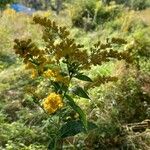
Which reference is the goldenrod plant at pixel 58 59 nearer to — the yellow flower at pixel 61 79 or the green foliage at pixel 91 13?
the yellow flower at pixel 61 79

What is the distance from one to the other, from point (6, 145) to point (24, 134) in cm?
39

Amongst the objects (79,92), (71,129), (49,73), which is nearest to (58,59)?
(49,73)

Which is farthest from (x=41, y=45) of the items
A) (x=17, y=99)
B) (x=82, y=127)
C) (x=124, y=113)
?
(x=82, y=127)

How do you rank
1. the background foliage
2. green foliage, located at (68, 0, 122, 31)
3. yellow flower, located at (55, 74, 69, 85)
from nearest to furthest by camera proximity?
yellow flower, located at (55, 74, 69, 85)
the background foliage
green foliage, located at (68, 0, 122, 31)

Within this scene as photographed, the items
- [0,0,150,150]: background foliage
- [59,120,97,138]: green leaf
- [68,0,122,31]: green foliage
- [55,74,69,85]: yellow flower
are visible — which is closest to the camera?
[55,74,69,85]: yellow flower

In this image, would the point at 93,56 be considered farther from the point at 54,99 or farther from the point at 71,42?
the point at 54,99

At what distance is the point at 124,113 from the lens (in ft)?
17.1

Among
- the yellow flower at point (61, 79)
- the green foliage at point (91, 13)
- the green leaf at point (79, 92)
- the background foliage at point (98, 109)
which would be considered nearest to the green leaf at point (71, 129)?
the background foliage at point (98, 109)

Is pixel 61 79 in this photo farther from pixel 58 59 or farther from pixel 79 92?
pixel 79 92

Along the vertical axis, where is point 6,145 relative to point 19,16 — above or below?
below

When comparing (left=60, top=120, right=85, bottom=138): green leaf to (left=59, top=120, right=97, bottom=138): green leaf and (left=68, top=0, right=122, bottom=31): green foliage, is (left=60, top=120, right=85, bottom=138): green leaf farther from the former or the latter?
(left=68, top=0, right=122, bottom=31): green foliage

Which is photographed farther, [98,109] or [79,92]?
[98,109]

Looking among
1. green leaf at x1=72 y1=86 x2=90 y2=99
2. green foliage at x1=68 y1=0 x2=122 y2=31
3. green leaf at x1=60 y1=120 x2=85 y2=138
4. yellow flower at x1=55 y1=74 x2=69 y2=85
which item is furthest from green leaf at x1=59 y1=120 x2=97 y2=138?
green foliage at x1=68 y1=0 x2=122 y2=31

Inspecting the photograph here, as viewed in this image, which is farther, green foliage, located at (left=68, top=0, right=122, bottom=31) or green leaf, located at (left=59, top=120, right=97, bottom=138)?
green foliage, located at (left=68, top=0, right=122, bottom=31)
